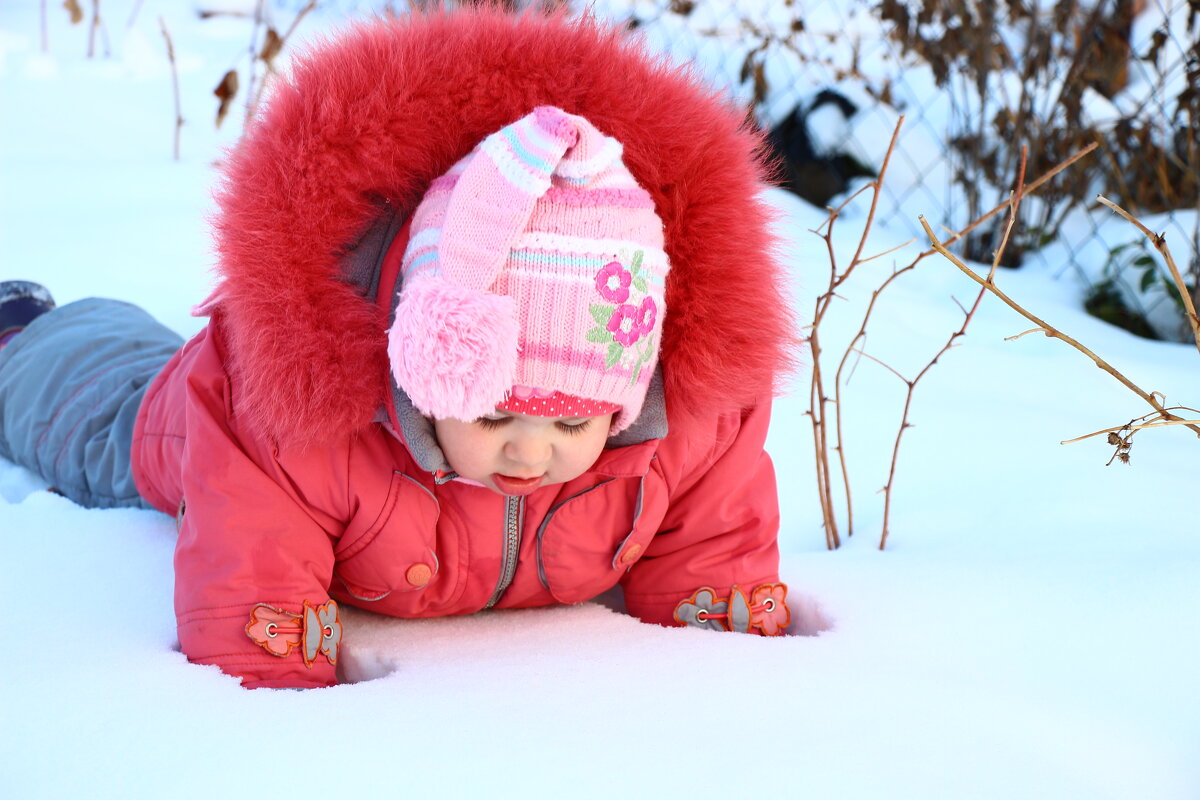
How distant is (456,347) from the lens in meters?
1.13

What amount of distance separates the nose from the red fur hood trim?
181 mm

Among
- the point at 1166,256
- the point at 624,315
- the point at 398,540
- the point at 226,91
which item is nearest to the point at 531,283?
the point at 624,315

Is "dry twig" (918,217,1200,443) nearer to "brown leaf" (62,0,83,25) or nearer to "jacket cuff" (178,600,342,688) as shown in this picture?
"jacket cuff" (178,600,342,688)

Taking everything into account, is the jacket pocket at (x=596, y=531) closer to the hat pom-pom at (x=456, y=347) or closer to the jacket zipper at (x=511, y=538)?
the jacket zipper at (x=511, y=538)

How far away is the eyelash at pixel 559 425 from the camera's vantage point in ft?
4.11

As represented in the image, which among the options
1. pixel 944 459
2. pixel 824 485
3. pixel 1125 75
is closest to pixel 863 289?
pixel 944 459

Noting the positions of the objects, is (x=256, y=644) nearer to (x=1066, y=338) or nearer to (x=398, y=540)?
(x=398, y=540)

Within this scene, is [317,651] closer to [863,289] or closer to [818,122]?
[863,289]

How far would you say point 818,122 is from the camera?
3.94 meters

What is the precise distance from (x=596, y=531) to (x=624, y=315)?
0.39 m

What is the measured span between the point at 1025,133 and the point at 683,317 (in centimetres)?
253

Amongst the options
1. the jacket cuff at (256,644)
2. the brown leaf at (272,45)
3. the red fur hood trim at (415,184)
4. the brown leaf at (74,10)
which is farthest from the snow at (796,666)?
the brown leaf at (74,10)

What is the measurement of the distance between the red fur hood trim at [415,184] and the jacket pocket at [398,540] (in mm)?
119

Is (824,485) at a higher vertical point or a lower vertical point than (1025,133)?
lower
